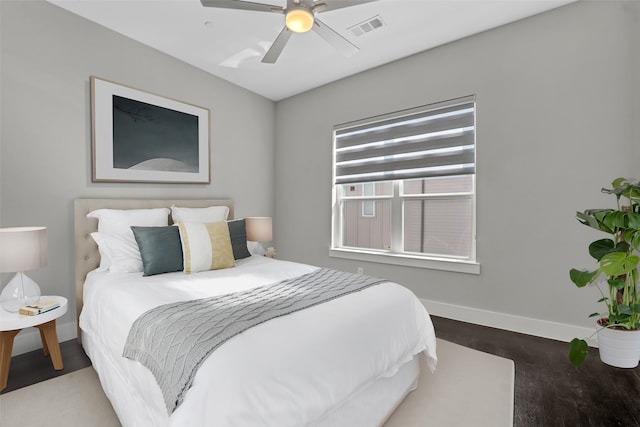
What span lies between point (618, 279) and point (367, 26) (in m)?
2.77

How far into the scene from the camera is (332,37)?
2.32m

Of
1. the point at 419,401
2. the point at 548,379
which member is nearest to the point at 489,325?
the point at 548,379

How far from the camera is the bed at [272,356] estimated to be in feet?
3.51

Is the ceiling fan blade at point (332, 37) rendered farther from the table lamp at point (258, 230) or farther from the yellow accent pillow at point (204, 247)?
the table lamp at point (258, 230)

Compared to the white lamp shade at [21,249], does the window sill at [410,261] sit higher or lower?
lower

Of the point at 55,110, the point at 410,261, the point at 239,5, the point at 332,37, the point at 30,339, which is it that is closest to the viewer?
the point at 239,5

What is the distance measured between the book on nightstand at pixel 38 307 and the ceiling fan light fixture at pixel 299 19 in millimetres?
2474

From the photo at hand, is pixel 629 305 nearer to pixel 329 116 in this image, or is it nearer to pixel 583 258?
pixel 583 258

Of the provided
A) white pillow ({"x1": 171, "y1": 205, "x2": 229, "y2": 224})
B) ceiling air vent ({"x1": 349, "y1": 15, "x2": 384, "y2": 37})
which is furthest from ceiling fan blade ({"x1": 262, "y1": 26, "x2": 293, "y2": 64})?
white pillow ({"x1": 171, "y1": 205, "x2": 229, "y2": 224})

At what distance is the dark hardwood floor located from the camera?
1735 millimetres

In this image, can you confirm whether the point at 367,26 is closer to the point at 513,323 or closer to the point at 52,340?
the point at 513,323

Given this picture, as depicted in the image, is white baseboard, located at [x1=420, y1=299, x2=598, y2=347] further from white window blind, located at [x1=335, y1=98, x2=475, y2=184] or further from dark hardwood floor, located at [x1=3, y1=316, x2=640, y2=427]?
white window blind, located at [x1=335, y1=98, x2=475, y2=184]

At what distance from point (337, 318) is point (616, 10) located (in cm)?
324

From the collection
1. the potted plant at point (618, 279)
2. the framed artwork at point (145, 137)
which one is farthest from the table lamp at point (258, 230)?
the potted plant at point (618, 279)
